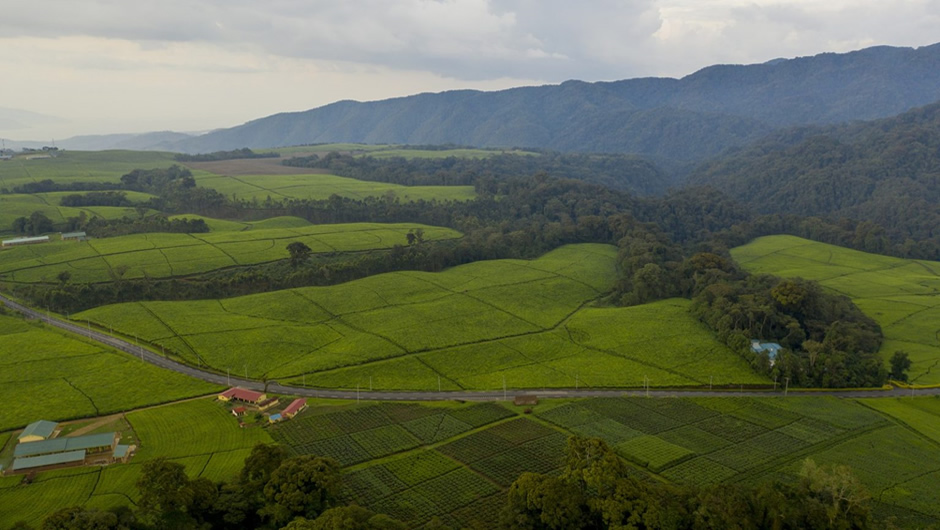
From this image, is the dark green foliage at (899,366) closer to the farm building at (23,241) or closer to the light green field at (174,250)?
the light green field at (174,250)

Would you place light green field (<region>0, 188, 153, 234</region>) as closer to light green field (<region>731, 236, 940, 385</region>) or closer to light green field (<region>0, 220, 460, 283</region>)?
light green field (<region>0, 220, 460, 283</region>)

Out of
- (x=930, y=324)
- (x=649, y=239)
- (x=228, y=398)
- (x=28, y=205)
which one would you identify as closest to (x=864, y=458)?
(x=930, y=324)

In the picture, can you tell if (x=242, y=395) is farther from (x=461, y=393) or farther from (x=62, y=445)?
(x=461, y=393)

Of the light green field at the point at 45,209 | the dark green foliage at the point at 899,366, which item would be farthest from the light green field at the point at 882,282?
the light green field at the point at 45,209

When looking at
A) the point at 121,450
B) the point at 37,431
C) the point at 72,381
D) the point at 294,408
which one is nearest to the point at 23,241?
the point at 72,381

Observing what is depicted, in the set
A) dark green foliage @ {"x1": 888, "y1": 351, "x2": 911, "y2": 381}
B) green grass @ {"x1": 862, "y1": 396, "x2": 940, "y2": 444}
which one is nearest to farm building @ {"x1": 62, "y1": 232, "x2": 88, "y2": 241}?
green grass @ {"x1": 862, "y1": 396, "x2": 940, "y2": 444}
